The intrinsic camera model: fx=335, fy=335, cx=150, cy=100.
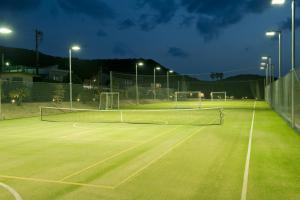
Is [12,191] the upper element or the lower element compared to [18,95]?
lower

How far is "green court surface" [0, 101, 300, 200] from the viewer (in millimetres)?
7020

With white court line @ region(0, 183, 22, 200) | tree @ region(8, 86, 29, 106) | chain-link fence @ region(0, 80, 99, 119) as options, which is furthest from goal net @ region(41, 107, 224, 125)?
white court line @ region(0, 183, 22, 200)

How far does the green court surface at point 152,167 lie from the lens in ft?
23.0

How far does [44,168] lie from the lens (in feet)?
30.4

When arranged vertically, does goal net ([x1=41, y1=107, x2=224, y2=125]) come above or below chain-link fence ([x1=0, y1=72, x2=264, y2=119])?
below

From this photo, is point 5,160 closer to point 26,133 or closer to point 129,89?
point 26,133

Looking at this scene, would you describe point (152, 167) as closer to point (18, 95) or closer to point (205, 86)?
point (18, 95)

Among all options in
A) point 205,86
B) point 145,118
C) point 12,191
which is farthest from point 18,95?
point 205,86

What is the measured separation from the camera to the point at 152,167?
9.20 m

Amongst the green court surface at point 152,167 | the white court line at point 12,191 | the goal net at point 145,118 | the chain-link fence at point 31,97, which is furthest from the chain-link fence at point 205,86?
the white court line at point 12,191

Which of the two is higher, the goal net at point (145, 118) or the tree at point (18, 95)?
the tree at point (18, 95)

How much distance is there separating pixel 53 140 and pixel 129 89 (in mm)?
40642

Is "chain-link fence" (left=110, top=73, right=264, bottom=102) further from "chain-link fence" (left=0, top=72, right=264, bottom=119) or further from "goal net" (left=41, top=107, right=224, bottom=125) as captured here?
"goal net" (left=41, top=107, right=224, bottom=125)

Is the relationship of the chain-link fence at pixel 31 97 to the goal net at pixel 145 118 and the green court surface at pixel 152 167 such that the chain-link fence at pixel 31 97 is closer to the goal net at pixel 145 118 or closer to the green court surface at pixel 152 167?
the goal net at pixel 145 118
